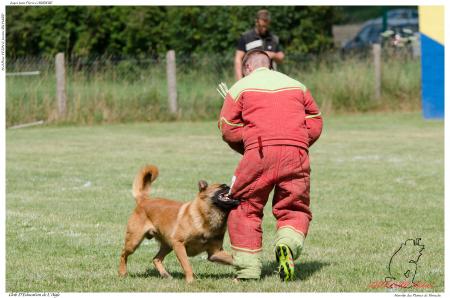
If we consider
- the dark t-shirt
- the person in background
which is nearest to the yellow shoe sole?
the person in background

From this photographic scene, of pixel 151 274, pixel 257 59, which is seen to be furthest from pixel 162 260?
pixel 257 59

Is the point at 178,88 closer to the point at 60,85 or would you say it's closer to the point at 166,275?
the point at 60,85

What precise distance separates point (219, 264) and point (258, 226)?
63 centimetres

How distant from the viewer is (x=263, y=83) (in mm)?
6359

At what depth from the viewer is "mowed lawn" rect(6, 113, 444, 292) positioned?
650 centimetres

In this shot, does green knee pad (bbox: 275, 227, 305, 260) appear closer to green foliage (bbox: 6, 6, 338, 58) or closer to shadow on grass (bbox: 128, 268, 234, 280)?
shadow on grass (bbox: 128, 268, 234, 280)

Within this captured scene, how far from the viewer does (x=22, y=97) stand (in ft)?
66.9

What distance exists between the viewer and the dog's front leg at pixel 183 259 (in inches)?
246

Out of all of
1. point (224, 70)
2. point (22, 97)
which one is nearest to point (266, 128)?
point (22, 97)

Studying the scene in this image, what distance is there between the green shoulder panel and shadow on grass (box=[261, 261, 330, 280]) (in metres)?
1.34

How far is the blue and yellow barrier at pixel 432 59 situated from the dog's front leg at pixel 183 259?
15145 mm

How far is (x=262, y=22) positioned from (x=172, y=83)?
27.6 ft
